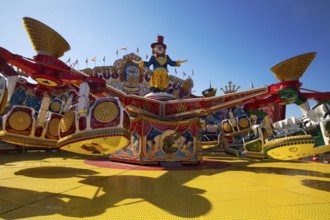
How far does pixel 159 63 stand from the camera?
1068 cm

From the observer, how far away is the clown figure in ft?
35.0

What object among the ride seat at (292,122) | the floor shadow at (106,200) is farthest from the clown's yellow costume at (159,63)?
the floor shadow at (106,200)

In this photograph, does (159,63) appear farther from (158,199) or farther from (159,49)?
(158,199)

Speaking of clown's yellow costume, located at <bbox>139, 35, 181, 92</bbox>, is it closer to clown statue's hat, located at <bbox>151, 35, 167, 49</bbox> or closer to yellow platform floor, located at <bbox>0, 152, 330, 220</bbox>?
clown statue's hat, located at <bbox>151, 35, 167, 49</bbox>

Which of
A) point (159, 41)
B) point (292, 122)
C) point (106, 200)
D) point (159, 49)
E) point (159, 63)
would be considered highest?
point (159, 41)

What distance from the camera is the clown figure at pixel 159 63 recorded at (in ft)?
35.0

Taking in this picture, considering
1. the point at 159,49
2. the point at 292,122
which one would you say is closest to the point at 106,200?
the point at 292,122

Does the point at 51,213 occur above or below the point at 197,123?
below

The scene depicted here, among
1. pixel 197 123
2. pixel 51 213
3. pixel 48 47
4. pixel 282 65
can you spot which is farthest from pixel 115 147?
pixel 197 123

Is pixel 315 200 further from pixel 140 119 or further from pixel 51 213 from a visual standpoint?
pixel 140 119

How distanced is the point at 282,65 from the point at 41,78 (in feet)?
20.0

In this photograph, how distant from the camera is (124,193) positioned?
4309 mm

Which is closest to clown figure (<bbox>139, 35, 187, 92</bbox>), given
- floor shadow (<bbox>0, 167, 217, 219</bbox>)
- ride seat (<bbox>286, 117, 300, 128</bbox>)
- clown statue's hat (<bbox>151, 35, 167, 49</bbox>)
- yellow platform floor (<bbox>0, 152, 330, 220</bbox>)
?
clown statue's hat (<bbox>151, 35, 167, 49</bbox>)

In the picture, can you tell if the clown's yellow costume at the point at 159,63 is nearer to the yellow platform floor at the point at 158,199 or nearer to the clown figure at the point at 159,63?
the clown figure at the point at 159,63
